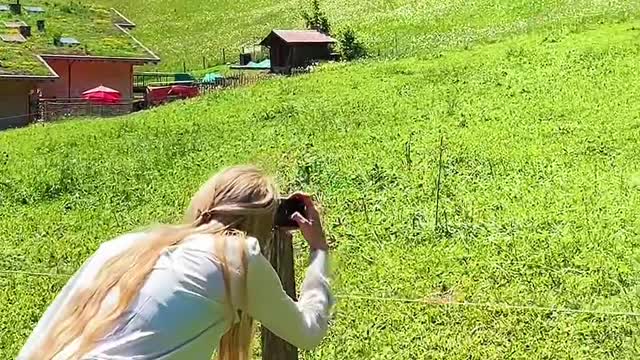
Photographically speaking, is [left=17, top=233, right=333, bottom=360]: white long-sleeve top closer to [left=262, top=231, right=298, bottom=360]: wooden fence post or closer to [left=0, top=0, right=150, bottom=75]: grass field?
[left=262, top=231, right=298, bottom=360]: wooden fence post

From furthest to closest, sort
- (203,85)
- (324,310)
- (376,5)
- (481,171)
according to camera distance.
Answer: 1. (376,5)
2. (203,85)
3. (481,171)
4. (324,310)

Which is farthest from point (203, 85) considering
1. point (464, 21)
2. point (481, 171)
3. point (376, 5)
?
point (481, 171)

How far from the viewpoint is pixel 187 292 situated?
2.58 meters

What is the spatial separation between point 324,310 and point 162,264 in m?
0.57

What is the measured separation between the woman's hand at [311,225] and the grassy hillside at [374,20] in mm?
23622

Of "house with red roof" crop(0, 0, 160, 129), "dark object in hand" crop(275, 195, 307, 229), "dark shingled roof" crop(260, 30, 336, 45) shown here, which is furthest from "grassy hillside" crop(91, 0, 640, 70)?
"dark object in hand" crop(275, 195, 307, 229)

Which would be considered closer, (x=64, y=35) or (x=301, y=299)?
(x=301, y=299)

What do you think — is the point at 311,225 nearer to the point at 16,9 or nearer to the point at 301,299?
the point at 301,299

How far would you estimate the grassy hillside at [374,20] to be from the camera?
30.8 metres

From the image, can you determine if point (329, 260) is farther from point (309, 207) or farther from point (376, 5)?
point (376, 5)

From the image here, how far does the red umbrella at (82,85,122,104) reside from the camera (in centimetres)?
3281

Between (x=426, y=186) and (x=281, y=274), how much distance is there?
25.9 feet

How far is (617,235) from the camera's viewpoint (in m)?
8.79

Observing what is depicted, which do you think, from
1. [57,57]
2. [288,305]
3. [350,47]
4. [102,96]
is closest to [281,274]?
[288,305]
